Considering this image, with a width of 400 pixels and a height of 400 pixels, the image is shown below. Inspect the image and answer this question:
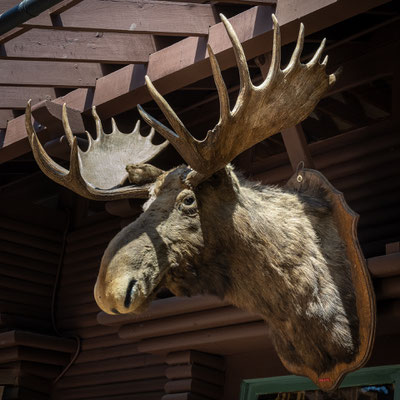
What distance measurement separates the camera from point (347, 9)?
414cm

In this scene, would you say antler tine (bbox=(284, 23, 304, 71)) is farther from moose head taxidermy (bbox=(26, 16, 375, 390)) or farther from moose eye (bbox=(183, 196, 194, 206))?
moose eye (bbox=(183, 196, 194, 206))

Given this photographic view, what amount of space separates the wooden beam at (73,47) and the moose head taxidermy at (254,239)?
1019mm

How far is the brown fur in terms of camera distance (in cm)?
385

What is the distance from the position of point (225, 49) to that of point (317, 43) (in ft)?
3.66

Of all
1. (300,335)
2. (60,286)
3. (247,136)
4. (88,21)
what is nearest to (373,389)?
(300,335)

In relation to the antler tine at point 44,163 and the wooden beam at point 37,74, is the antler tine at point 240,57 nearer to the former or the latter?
the antler tine at point 44,163

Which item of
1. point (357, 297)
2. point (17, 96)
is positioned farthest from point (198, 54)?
point (357, 297)

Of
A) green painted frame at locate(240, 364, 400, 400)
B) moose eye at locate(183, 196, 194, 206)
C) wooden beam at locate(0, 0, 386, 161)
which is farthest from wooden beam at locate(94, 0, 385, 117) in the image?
green painted frame at locate(240, 364, 400, 400)

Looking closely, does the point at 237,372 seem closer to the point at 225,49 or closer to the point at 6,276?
the point at 225,49

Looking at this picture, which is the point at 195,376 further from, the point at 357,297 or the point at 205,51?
the point at 205,51

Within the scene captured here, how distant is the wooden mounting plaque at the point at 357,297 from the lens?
398cm

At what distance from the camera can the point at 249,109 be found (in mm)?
3793

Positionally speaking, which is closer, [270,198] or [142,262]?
[142,262]

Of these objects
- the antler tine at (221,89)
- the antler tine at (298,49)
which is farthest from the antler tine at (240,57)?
the antler tine at (298,49)
